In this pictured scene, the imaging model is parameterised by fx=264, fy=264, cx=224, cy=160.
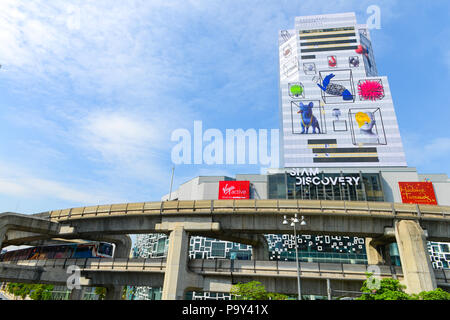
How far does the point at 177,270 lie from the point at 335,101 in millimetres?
101848

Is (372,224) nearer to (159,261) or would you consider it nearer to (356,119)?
(159,261)

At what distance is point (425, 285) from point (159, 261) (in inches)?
1112

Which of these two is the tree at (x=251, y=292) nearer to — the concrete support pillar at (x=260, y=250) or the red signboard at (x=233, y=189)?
the concrete support pillar at (x=260, y=250)

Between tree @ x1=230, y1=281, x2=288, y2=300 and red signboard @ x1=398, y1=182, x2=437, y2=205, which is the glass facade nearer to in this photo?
red signboard @ x1=398, y1=182, x2=437, y2=205

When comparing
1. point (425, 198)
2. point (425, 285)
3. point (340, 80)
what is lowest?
point (425, 285)

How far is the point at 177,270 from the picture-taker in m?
29.1

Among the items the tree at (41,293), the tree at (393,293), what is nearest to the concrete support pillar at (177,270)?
the tree at (393,293)

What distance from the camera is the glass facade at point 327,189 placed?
7100cm

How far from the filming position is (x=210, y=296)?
189 feet

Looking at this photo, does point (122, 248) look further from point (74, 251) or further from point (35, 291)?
point (35, 291)

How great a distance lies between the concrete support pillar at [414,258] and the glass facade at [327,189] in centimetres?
4249

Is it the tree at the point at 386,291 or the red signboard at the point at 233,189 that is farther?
the red signboard at the point at 233,189

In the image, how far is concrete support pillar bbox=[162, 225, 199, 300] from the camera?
28.4 m
